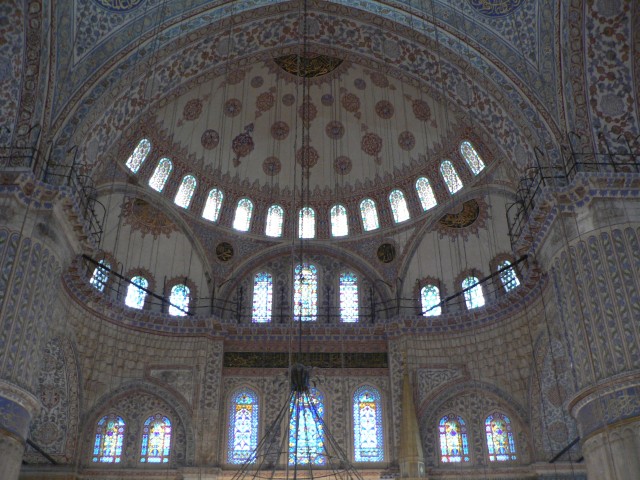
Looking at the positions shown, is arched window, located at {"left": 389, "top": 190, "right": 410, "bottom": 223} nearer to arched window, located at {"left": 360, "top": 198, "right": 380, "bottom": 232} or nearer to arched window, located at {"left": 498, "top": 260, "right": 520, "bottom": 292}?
arched window, located at {"left": 360, "top": 198, "right": 380, "bottom": 232}

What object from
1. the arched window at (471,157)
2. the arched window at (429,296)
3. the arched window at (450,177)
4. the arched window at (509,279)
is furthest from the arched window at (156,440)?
the arched window at (471,157)

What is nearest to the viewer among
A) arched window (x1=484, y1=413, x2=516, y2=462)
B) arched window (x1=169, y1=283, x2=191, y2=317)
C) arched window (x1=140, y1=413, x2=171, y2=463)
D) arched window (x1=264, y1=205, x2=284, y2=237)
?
arched window (x1=484, y1=413, x2=516, y2=462)

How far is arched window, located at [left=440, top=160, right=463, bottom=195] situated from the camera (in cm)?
1550

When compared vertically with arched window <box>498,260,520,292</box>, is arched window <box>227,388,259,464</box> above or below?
below

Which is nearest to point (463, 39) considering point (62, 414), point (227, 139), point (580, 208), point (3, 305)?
point (580, 208)

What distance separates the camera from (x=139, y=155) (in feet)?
49.3

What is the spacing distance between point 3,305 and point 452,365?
30.6ft

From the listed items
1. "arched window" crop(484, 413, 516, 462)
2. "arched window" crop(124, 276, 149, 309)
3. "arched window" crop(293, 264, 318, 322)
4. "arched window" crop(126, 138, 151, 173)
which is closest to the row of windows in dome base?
A: "arched window" crop(126, 138, 151, 173)

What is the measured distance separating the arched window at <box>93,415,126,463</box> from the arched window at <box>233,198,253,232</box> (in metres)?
5.29

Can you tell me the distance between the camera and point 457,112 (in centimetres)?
1351

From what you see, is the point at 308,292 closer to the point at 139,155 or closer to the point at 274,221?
the point at 274,221

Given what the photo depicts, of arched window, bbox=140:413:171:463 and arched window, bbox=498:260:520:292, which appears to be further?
arched window, bbox=498:260:520:292

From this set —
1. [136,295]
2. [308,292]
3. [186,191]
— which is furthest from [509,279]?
[136,295]

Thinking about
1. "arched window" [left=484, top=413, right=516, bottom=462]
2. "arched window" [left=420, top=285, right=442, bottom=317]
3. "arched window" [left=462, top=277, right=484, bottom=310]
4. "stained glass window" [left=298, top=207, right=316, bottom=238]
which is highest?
"stained glass window" [left=298, top=207, right=316, bottom=238]
